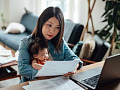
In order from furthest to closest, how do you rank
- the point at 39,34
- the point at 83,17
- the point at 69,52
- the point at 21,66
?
the point at 83,17 < the point at 69,52 < the point at 39,34 < the point at 21,66

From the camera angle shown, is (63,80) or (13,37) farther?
(13,37)

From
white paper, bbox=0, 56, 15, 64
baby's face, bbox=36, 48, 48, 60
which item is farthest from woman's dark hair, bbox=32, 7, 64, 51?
white paper, bbox=0, 56, 15, 64

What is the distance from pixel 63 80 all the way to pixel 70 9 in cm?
266

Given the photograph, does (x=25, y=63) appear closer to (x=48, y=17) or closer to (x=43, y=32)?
(x=43, y=32)

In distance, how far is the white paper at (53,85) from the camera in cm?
98

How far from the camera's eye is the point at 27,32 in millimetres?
4086

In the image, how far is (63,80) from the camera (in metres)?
1.11

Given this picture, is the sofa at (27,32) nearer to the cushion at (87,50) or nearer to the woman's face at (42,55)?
the cushion at (87,50)

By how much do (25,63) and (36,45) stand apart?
0.16 metres

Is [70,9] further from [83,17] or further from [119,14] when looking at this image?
[119,14]

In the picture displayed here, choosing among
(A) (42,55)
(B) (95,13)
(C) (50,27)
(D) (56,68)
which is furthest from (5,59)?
(B) (95,13)

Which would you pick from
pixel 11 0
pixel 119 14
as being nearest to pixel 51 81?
pixel 119 14

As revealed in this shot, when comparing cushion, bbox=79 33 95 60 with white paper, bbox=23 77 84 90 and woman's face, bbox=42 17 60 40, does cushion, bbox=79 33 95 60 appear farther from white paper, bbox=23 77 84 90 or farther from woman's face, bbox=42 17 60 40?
white paper, bbox=23 77 84 90

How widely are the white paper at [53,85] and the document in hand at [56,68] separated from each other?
47 mm
